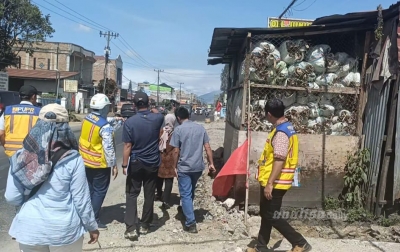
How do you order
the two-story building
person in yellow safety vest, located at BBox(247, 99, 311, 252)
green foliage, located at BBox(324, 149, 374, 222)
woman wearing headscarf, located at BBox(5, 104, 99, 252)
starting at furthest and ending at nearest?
the two-story building → green foliage, located at BBox(324, 149, 374, 222) → person in yellow safety vest, located at BBox(247, 99, 311, 252) → woman wearing headscarf, located at BBox(5, 104, 99, 252)

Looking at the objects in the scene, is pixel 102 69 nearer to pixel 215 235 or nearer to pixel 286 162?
pixel 215 235

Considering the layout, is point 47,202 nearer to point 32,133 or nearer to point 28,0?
point 32,133

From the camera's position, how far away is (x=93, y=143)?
17.5ft

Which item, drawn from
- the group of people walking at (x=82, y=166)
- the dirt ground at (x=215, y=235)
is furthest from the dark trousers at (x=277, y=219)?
the group of people walking at (x=82, y=166)

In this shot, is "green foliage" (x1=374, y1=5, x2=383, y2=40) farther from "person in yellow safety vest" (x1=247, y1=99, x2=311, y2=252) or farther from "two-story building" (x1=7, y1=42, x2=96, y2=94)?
"two-story building" (x1=7, y1=42, x2=96, y2=94)

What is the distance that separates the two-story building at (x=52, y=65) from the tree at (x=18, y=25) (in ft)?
35.5

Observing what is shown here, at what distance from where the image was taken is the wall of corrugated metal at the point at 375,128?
20.6ft

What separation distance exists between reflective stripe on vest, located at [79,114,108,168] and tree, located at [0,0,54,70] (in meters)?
26.0

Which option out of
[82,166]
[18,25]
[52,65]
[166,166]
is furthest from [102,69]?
[82,166]

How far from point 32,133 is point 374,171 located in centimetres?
532

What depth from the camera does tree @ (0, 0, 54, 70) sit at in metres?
28.7

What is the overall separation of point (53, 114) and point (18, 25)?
1195 inches

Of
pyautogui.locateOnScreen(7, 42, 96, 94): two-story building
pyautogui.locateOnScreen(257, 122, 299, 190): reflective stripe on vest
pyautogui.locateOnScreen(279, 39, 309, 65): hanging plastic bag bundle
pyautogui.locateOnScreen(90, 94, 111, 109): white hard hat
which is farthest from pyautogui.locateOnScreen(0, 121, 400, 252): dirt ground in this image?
pyautogui.locateOnScreen(7, 42, 96, 94): two-story building

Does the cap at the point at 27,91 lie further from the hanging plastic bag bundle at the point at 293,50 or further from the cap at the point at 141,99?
the hanging plastic bag bundle at the point at 293,50
